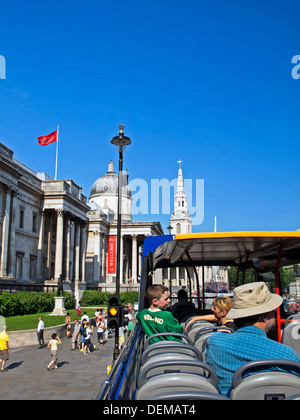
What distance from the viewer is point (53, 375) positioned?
50.1 ft

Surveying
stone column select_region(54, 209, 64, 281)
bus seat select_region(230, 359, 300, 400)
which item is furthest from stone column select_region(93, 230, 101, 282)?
bus seat select_region(230, 359, 300, 400)

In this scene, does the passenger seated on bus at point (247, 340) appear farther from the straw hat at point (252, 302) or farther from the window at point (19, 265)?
the window at point (19, 265)

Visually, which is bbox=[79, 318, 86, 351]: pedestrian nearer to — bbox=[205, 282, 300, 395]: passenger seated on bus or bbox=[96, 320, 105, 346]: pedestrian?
bbox=[96, 320, 105, 346]: pedestrian

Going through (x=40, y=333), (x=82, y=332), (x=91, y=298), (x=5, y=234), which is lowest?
(x=91, y=298)

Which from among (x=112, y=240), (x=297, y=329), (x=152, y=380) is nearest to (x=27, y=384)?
(x=297, y=329)

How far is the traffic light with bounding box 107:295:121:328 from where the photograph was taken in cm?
1098

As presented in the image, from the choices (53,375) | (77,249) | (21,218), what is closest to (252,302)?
(53,375)

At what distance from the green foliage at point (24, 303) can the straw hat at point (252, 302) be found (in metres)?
29.4

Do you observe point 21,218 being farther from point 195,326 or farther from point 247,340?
point 247,340

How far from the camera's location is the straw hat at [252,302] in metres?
3.46

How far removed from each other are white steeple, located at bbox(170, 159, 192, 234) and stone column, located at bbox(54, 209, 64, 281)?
103 meters

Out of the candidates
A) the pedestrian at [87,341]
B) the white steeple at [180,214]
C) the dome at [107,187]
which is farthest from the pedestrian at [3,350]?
the white steeple at [180,214]

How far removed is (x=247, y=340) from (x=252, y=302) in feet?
1.27

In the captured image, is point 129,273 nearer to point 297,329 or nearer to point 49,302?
point 49,302
